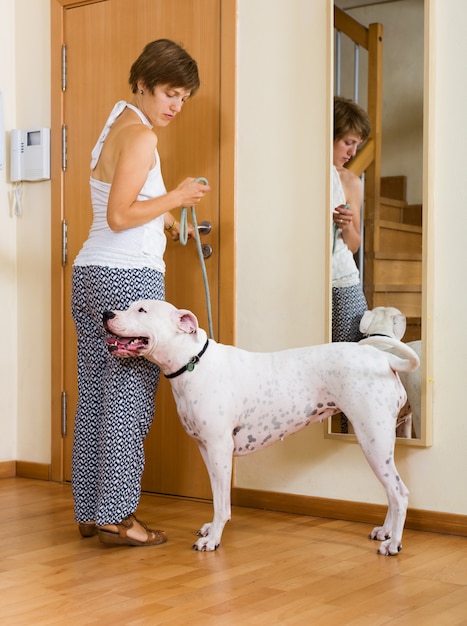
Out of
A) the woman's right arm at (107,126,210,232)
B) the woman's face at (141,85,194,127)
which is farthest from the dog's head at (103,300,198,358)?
the woman's face at (141,85,194,127)

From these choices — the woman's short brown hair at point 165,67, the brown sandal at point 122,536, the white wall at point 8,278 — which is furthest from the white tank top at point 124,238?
the white wall at point 8,278

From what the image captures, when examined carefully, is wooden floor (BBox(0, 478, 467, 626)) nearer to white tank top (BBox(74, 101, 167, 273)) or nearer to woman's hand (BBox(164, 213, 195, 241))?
white tank top (BBox(74, 101, 167, 273))

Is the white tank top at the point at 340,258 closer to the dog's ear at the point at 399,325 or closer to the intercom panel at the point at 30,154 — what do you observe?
the dog's ear at the point at 399,325

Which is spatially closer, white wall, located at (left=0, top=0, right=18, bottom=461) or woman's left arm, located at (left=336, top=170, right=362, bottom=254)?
woman's left arm, located at (left=336, top=170, right=362, bottom=254)

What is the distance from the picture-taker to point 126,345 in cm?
253

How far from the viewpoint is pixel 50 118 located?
387 centimetres

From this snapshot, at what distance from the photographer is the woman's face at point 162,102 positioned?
2754 millimetres

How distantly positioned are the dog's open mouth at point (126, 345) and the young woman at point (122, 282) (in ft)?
0.45

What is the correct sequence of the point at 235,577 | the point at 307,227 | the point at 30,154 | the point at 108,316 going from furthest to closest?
the point at 30,154, the point at 307,227, the point at 108,316, the point at 235,577

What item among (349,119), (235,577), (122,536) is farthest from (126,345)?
→ (349,119)

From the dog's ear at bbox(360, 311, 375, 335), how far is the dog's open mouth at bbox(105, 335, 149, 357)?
805 millimetres

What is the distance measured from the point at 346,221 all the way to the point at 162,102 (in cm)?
75

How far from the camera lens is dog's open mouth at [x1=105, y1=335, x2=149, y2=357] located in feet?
8.29

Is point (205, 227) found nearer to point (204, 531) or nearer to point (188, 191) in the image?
point (188, 191)
